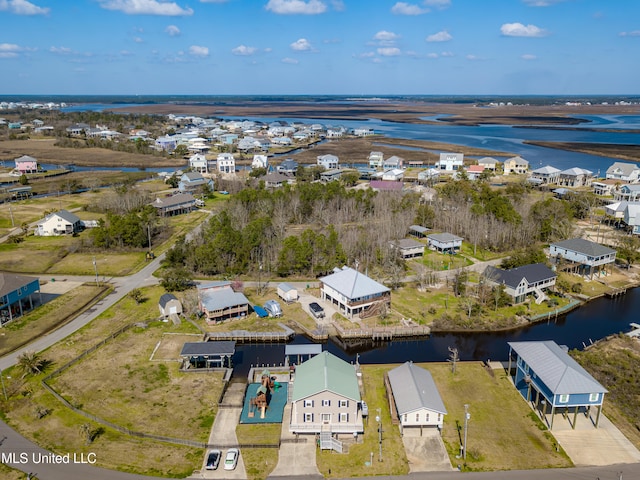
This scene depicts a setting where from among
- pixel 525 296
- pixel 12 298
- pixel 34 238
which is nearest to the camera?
pixel 12 298

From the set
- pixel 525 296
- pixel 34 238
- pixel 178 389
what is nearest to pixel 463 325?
pixel 525 296

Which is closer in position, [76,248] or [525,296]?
[525,296]

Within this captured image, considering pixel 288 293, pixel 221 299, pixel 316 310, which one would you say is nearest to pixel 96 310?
pixel 221 299

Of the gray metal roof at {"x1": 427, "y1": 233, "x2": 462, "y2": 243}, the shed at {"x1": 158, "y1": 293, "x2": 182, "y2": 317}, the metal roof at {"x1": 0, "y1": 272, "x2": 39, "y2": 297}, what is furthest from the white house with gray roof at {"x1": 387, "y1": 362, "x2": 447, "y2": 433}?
the metal roof at {"x1": 0, "y1": 272, "x2": 39, "y2": 297}

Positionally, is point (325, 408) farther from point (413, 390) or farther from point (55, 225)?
point (55, 225)

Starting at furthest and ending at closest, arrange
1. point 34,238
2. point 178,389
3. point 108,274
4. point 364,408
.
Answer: point 34,238 < point 108,274 < point 178,389 < point 364,408

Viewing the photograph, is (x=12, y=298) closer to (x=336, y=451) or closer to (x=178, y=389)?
(x=178, y=389)

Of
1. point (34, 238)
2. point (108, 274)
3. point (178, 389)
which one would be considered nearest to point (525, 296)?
point (178, 389)
